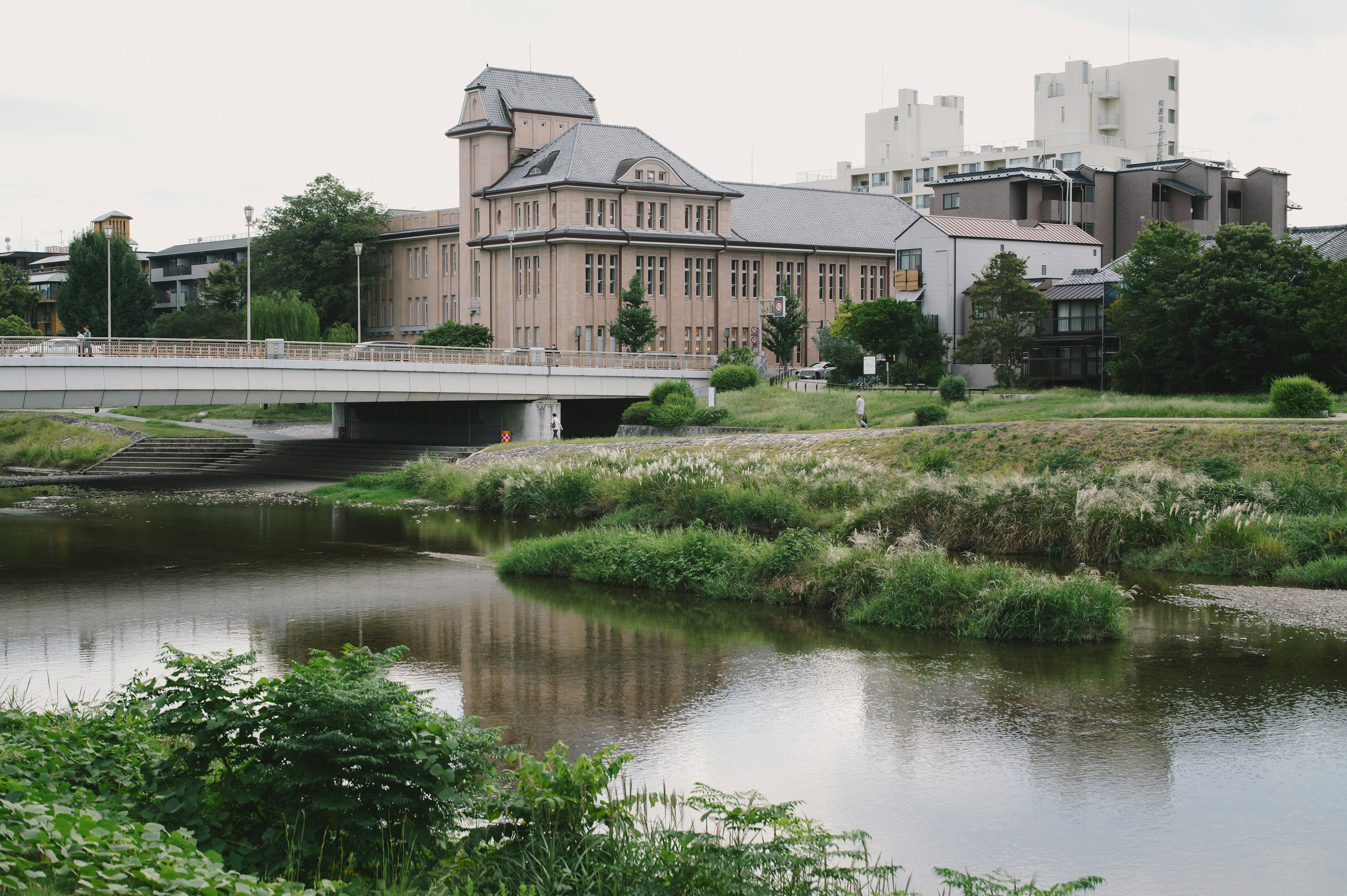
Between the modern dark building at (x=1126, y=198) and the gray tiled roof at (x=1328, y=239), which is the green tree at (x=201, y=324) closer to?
the modern dark building at (x=1126, y=198)

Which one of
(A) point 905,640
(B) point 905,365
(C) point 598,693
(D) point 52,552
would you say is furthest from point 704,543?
(B) point 905,365

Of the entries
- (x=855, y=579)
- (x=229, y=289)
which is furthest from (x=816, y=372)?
(x=855, y=579)

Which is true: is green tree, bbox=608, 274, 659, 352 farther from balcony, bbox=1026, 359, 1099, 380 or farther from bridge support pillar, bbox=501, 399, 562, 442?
balcony, bbox=1026, 359, 1099, 380

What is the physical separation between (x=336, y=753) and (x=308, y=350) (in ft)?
140

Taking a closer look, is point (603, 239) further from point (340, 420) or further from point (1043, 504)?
point (1043, 504)

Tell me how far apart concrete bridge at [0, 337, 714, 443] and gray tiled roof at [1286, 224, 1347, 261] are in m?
29.4

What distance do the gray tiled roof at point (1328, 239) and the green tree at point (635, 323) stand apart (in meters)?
33.4

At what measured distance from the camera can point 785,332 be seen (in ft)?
233

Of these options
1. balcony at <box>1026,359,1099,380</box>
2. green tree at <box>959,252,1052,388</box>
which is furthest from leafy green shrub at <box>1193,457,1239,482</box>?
balcony at <box>1026,359,1099,380</box>

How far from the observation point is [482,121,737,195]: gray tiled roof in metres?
71.9

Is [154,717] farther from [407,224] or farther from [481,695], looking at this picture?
[407,224]

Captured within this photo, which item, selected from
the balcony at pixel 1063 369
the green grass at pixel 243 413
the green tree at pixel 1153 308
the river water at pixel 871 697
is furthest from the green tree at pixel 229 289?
the river water at pixel 871 697

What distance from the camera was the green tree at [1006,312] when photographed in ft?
200

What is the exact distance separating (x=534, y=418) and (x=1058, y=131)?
8441 centimetres
